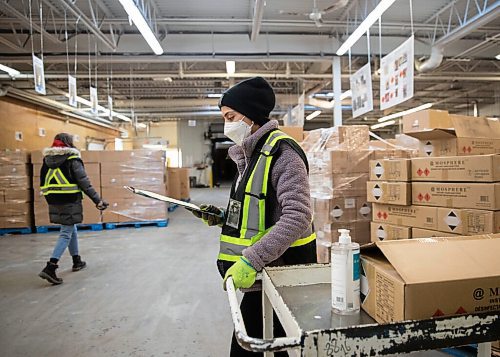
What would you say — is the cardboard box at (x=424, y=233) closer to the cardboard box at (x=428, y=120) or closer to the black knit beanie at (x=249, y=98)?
the cardboard box at (x=428, y=120)

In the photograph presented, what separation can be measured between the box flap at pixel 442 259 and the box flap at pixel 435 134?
181 cm

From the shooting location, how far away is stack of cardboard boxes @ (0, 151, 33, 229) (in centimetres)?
666

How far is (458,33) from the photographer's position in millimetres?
5555

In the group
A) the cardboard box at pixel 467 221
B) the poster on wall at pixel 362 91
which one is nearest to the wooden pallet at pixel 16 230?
the poster on wall at pixel 362 91

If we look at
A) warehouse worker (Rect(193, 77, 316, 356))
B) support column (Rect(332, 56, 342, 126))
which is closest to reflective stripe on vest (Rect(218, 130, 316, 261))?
warehouse worker (Rect(193, 77, 316, 356))

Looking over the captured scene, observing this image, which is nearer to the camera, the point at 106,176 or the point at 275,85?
the point at 106,176

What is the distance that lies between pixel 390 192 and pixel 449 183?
50cm

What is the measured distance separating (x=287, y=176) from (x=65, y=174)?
3.45 metres

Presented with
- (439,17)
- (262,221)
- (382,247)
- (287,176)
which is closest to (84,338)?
(262,221)

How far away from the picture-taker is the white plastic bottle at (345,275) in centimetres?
95

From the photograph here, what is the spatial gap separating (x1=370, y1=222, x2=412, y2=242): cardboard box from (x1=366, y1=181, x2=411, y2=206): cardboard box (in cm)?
21

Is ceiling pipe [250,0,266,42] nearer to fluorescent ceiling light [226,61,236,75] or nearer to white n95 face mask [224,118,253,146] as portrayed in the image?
fluorescent ceiling light [226,61,236,75]

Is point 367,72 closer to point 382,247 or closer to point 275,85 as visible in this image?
point 382,247

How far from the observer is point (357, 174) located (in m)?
3.66
